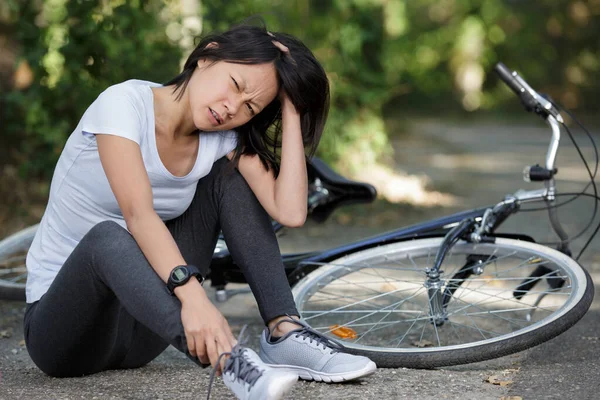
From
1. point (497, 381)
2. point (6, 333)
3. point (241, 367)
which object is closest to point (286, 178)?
point (241, 367)

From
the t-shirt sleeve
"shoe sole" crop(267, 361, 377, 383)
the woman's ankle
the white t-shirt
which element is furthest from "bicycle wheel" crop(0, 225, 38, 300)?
"shoe sole" crop(267, 361, 377, 383)

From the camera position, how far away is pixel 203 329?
2.05m

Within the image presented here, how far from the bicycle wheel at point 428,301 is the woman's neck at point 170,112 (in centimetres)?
83

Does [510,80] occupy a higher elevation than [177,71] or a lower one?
higher

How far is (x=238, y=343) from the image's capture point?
81.8 inches

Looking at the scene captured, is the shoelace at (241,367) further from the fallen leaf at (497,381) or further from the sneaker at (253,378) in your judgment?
the fallen leaf at (497,381)

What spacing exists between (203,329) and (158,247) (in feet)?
0.89

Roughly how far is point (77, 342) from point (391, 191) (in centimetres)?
557

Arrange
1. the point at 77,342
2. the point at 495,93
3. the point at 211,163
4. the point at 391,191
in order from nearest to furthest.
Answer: the point at 77,342
the point at 211,163
the point at 391,191
the point at 495,93

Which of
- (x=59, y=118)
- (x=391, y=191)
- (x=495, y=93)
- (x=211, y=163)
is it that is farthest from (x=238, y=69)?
(x=495, y=93)

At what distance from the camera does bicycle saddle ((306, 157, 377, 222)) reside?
350 centimetres

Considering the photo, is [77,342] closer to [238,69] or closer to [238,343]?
[238,343]

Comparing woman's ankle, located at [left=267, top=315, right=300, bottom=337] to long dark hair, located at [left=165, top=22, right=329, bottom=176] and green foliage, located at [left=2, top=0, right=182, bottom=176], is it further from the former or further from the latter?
green foliage, located at [left=2, top=0, right=182, bottom=176]

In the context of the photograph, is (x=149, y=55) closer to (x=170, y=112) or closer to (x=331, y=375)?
(x=170, y=112)
